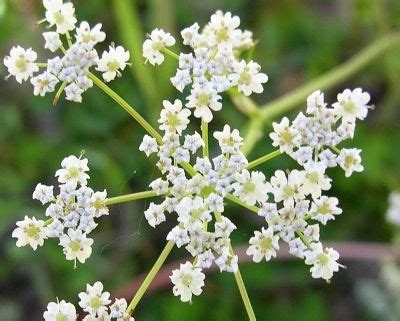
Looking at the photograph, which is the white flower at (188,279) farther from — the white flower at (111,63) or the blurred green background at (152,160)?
the blurred green background at (152,160)

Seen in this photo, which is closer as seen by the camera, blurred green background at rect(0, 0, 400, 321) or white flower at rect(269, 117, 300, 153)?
white flower at rect(269, 117, 300, 153)

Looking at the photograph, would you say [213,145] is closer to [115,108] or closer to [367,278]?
[115,108]

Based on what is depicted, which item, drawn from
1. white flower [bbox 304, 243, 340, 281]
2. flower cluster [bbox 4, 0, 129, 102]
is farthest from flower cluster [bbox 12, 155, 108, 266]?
white flower [bbox 304, 243, 340, 281]

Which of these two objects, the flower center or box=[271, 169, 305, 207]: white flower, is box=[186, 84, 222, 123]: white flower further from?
the flower center

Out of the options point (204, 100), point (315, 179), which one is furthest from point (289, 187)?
point (204, 100)

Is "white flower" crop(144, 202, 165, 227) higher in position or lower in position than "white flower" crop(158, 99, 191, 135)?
lower

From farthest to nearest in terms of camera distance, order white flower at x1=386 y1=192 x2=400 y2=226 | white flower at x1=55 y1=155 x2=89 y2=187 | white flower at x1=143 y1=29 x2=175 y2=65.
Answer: white flower at x1=386 y1=192 x2=400 y2=226 < white flower at x1=143 y1=29 x2=175 y2=65 < white flower at x1=55 y1=155 x2=89 y2=187

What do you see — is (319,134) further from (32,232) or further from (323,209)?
(32,232)
